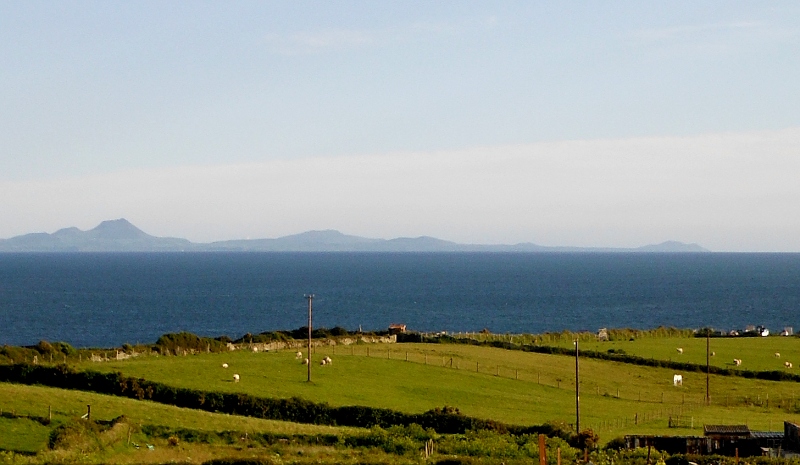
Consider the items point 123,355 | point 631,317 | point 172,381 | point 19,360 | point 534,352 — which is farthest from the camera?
point 631,317

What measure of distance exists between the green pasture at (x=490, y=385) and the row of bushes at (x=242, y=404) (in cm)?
248

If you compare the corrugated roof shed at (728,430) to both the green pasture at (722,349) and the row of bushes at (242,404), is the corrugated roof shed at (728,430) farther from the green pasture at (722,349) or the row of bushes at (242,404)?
the green pasture at (722,349)

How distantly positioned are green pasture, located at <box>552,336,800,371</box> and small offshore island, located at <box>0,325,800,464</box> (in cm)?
31

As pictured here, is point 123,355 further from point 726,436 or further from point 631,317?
point 631,317

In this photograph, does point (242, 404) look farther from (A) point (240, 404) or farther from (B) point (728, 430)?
(B) point (728, 430)

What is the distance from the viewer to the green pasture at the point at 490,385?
180 feet

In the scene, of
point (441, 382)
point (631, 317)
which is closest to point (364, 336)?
point (441, 382)

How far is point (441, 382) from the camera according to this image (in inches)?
2522

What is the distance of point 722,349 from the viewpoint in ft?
293

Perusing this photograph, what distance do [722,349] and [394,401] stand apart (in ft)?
154

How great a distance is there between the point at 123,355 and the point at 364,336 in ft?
88.6

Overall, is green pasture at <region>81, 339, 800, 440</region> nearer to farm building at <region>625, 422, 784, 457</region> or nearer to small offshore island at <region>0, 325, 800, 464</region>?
small offshore island at <region>0, 325, 800, 464</region>

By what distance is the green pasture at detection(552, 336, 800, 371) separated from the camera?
266ft

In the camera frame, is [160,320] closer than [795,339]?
No
